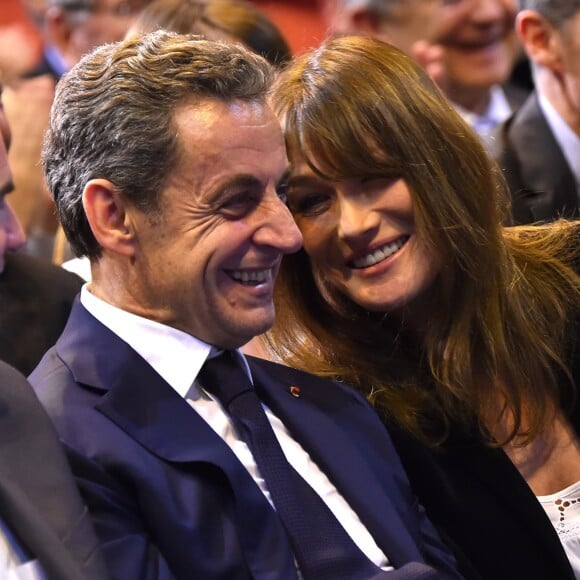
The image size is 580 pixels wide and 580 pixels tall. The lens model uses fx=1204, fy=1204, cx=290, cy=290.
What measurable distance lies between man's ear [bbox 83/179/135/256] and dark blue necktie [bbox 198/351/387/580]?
217mm

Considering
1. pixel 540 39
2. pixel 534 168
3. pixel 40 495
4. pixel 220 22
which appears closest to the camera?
pixel 40 495

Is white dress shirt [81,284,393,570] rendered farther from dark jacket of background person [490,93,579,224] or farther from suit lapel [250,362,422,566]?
dark jacket of background person [490,93,579,224]

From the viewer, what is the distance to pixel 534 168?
296 centimetres

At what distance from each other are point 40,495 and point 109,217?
0.43 meters

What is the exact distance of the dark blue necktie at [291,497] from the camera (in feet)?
5.37

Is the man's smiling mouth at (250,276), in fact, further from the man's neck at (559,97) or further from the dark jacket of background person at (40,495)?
the man's neck at (559,97)

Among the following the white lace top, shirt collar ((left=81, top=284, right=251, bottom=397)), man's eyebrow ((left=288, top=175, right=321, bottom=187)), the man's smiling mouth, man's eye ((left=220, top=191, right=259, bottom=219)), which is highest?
man's eye ((left=220, top=191, right=259, bottom=219))

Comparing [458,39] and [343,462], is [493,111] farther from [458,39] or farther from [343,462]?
[343,462]

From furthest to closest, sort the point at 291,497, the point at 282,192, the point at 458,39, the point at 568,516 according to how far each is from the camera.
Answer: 1. the point at 458,39
2. the point at 568,516
3. the point at 282,192
4. the point at 291,497

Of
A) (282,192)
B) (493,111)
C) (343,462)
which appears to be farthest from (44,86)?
(343,462)

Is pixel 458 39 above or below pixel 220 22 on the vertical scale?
below

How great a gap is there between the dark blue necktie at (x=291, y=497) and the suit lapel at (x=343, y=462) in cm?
7

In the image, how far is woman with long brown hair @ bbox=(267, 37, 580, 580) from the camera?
2055 mm

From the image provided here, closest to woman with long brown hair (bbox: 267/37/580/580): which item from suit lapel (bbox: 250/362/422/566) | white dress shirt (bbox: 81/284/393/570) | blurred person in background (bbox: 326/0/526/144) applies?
suit lapel (bbox: 250/362/422/566)
